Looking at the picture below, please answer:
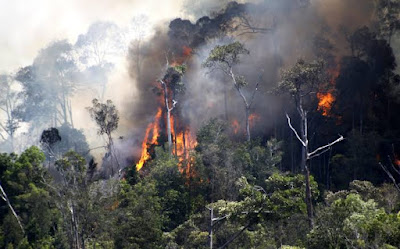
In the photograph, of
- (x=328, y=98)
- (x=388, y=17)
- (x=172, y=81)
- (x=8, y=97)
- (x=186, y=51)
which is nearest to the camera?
(x=328, y=98)

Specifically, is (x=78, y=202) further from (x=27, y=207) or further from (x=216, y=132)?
(x=216, y=132)

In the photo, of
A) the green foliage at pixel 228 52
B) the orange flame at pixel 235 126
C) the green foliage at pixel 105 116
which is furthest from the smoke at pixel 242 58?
the green foliage at pixel 105 116

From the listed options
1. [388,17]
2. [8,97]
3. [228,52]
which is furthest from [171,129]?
[8,97]

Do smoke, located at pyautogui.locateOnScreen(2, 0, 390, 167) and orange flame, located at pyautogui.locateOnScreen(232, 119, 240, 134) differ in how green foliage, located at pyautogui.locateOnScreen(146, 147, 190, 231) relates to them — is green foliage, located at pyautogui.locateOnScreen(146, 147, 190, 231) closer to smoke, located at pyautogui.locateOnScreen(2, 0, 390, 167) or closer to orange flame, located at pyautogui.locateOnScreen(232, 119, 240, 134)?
smoke, located at pyautogui.locateOnScreen(2, 0, 390, 167)

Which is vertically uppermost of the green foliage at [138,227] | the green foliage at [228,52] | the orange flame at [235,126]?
the green foliage at [228,52]

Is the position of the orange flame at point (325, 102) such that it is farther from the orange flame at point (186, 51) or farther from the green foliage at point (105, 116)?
the green foliage at point (105, 116)

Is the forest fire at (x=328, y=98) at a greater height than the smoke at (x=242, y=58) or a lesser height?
lesser

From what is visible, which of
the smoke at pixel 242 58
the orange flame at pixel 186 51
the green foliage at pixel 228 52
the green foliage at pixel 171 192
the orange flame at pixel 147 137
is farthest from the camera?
the orange flame at pixel 186 51

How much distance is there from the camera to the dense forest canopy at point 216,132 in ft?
83.3

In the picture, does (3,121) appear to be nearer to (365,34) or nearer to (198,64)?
(198,64)

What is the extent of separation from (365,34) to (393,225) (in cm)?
3893

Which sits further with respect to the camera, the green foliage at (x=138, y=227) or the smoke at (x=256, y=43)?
the smoke at (x=256, y=43)

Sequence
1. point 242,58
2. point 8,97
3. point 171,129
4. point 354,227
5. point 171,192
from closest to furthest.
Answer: point 354,227 → point 171,192 → point 242,58 → point 171,129 → point 8,97

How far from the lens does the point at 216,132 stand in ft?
138
